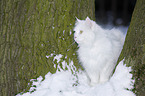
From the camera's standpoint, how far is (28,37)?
2518 mm

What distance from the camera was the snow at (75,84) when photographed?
2.00 metres

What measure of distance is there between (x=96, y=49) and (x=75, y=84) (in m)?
0.71

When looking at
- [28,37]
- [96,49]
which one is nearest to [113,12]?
[96,49]

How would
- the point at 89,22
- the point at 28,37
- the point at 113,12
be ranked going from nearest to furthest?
1. the point at 28,37
2. the point at 89,22
3. the point at 113,12

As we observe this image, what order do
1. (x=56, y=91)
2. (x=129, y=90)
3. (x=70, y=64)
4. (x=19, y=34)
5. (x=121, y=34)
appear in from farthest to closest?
(x=121, y=34), (x=70, y=64), (x=19, y=34), (x=56, y=91), (x=129, y=90)

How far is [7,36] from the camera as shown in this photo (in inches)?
100

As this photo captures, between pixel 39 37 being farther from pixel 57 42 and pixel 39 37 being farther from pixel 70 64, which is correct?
pixel 70 64

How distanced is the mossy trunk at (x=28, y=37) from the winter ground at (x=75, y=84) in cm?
14

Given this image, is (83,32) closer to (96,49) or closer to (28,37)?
(96,49)

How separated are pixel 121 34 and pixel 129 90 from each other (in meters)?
1.45

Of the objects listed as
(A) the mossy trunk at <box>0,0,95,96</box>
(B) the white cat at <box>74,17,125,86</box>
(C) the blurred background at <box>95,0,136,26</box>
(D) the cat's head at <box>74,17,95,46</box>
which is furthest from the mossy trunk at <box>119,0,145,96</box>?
(C) the blurred background at <box>95,0,136,26</box>

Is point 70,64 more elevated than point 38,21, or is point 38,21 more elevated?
point 38,21

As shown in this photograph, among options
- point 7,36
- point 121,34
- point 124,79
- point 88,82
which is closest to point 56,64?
point 88,82

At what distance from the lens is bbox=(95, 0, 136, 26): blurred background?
507 cm
